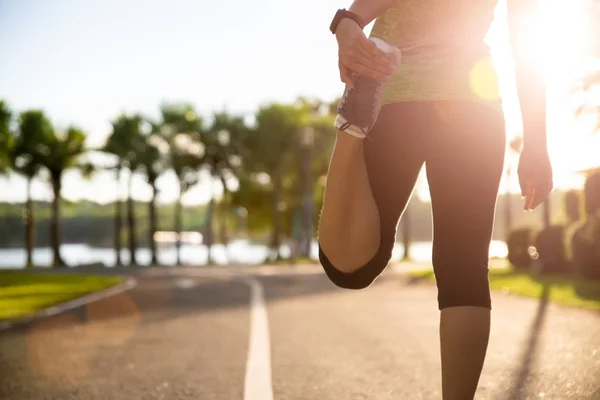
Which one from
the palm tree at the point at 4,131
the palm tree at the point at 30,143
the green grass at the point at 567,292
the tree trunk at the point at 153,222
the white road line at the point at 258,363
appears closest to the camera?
the white road line at the point at 258,363

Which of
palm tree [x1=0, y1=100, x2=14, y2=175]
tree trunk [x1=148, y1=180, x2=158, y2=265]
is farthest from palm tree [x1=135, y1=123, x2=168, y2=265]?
palm tree [x1=0, y1=100, x2=14, y2=175]

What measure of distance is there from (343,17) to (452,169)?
0.67 meters

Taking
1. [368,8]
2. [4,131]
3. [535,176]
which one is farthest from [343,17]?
[4,131]

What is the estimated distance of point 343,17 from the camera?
252 centimetres

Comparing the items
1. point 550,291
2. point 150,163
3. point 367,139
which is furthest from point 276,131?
point 367,139

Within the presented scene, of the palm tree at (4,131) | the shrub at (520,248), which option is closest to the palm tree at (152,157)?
the palm tree at (4,131)

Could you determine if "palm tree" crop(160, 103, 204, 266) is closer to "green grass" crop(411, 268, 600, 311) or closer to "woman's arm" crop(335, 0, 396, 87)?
"green grass" crop(411, 268, 600, 311)

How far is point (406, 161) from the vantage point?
2832 mm

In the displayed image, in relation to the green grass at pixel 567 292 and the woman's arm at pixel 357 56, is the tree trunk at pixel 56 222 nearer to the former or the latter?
the green grass at pixel 567 292

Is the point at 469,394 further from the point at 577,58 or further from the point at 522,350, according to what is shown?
the point at 577,58

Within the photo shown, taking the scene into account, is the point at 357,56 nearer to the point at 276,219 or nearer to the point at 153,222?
the point at 276,219

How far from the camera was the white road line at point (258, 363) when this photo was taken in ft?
15.1

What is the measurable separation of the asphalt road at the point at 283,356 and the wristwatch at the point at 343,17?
98.0 inches

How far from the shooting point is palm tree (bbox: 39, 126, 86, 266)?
62.3 metres
